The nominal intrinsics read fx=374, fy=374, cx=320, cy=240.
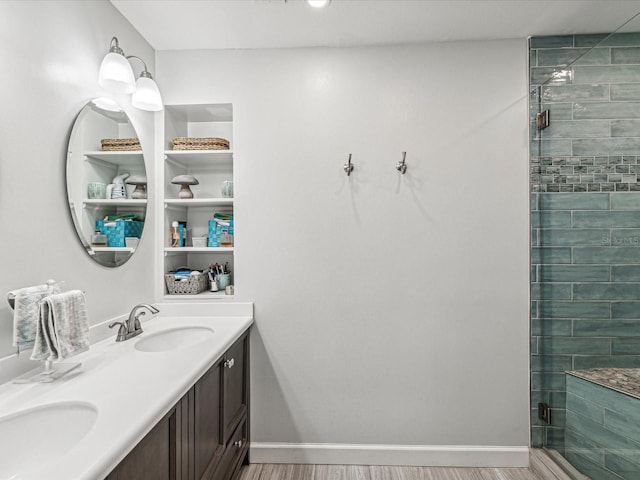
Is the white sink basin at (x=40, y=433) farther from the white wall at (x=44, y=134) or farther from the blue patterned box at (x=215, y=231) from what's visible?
the blue patterned box at (x=215, y=231)

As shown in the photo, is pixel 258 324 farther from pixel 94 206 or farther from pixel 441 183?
pixel 441 183

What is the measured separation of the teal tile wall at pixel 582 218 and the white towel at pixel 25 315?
2.39 metres

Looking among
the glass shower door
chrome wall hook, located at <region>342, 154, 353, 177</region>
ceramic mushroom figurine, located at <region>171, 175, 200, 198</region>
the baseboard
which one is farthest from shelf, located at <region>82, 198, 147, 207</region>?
the glass shower door

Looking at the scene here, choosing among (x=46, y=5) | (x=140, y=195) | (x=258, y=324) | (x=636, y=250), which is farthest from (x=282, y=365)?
(x=46, y=5)

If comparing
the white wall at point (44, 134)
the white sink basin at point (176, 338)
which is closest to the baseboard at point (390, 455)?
the white sink basin at point (176, 338)

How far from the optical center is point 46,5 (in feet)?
4.85

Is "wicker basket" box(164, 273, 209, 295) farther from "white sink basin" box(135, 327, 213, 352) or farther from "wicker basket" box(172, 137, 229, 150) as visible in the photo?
"wicker basket" box(172, 137, 229, 150)

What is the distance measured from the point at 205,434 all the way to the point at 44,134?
137cm

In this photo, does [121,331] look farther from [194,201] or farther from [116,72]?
[116,72]

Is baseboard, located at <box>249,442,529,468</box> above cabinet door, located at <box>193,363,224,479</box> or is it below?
below

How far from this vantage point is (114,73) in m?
1.72

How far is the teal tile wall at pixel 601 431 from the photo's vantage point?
160 cm

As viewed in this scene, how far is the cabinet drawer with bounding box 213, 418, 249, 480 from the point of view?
1.74 meters

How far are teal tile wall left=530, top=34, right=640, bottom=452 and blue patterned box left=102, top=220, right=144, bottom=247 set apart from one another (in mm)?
2280
